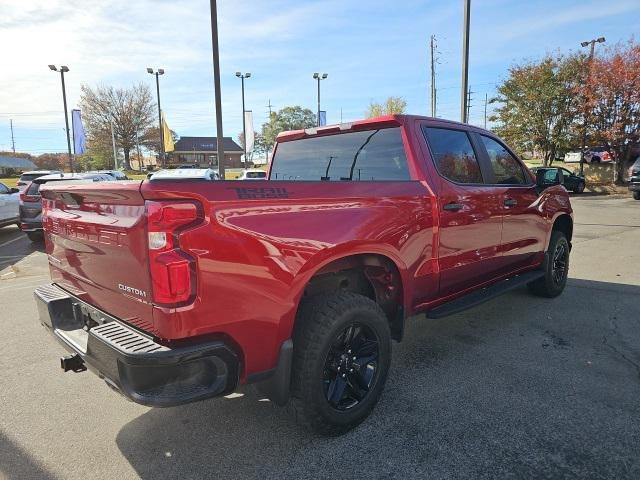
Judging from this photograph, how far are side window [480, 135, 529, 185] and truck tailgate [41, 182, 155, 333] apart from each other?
3.29 meters

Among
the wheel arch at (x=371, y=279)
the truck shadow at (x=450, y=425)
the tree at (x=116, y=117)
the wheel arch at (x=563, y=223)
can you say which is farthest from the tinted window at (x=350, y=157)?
the tree at (x=116, y=117)

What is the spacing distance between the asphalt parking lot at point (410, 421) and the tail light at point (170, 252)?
108cm

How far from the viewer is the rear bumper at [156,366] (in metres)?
2.02

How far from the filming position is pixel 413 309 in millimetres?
3381

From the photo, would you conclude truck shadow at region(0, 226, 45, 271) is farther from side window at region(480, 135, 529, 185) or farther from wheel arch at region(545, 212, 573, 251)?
wheel arch at region(545, 212, 573, 251)

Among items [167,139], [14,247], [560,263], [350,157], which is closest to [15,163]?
[167,139]

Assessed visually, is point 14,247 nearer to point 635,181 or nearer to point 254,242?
point 254,242

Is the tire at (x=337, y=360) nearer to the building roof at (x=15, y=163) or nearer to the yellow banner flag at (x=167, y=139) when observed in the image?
the yellow banner flag at (x=167, y=139)

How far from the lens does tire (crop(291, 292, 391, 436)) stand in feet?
8.25

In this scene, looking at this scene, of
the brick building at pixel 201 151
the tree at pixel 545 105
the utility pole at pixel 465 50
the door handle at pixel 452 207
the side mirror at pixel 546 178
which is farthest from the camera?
the brick building at pixel 201 151

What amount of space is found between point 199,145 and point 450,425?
89091 mm

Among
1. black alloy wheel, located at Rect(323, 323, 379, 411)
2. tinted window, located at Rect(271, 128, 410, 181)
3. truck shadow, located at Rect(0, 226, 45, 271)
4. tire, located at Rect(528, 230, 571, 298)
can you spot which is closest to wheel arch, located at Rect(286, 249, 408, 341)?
black alloy wheel, located at Rect(323, 323, 379, 411)

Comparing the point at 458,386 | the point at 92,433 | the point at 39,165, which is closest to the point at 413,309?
the point at 458,386

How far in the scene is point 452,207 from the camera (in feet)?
11.4
